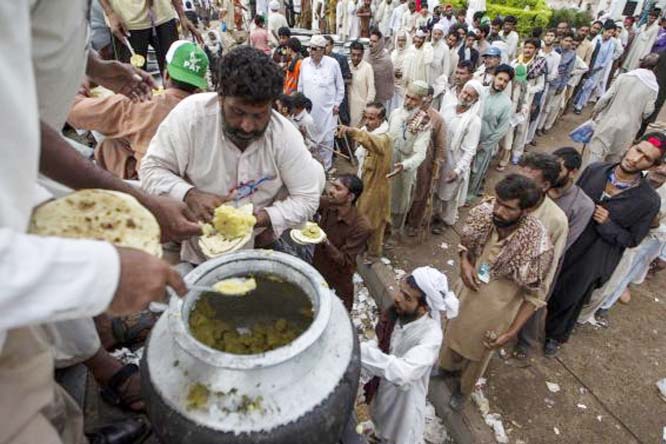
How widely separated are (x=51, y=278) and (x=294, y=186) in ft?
5.73

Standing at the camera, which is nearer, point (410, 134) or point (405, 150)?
point (410, 134)

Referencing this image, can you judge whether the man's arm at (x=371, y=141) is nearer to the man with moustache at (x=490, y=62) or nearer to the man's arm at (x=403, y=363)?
the man's arm at (x=403, y=363)

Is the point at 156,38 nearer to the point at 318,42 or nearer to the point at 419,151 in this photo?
the point at 318,42

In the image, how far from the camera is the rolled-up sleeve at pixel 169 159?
2.32 m

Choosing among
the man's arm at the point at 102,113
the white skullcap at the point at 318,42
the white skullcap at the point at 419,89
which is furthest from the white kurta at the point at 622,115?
the man's arm at the point at 102,113

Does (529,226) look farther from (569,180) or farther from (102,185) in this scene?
(102,185)

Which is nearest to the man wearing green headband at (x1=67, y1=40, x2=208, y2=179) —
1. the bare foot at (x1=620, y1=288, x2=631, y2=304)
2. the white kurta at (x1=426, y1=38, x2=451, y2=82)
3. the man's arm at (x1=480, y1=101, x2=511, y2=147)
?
the man's arm at (x1=480, y1=101, x2=511, y2=147)

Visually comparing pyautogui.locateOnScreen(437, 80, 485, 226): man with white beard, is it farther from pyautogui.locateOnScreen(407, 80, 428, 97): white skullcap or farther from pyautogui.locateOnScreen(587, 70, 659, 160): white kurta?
pyautogui.locateOnScreen(587, 70, 659, 160): white kurta

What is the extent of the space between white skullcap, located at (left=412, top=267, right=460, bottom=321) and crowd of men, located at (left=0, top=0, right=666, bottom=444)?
2 centimetres

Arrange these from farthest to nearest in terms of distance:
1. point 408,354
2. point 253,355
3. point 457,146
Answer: point 457,146, point 408,354, point 253,355

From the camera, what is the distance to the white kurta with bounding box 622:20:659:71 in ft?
38.4

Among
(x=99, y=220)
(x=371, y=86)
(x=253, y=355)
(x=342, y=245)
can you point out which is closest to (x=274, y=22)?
(x=371, y=86)

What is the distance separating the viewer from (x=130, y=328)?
8.68ft

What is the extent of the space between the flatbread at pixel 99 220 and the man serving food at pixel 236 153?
79cm
